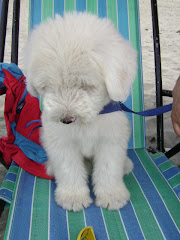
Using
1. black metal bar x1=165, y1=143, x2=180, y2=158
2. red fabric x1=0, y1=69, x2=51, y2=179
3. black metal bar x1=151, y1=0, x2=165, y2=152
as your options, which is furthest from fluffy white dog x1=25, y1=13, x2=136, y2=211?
black metal bar x1=151, y1=0, x2=165, y2=152

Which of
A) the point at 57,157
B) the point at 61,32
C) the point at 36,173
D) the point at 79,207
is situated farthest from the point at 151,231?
the point at 61,32

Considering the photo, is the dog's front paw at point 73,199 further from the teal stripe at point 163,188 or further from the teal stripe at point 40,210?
the teal stripe at point 163,188

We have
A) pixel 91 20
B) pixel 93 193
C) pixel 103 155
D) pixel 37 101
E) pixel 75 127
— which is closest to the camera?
pixel 91 20

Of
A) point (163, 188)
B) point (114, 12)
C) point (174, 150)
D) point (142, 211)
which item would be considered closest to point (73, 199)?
point (142, 211)

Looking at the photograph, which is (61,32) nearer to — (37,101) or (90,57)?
(90,57)

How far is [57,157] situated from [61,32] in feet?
2.13

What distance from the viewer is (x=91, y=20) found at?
1.26m

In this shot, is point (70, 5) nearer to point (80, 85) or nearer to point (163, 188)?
point (80, 85)

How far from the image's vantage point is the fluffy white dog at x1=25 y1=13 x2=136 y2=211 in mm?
1124

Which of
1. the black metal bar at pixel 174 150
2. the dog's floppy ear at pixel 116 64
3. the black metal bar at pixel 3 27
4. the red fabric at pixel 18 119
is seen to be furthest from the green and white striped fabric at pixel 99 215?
the black metal bar at pixel 3 27

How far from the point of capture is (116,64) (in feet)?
3.84

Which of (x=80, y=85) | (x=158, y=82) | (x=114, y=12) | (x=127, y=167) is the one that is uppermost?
(x=114, y=12)

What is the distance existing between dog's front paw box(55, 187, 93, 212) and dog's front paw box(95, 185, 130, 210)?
0.06 m

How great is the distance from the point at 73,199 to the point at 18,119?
2.61 feet
